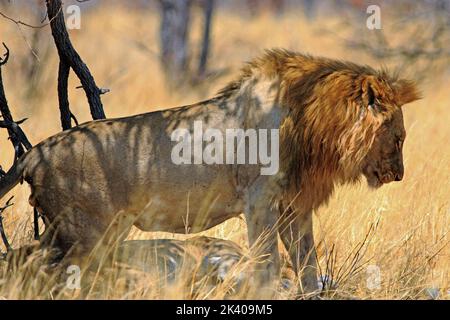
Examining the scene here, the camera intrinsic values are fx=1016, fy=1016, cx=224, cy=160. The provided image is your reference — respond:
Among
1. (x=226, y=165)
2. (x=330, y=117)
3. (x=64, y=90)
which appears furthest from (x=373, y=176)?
(x=64, y=90)

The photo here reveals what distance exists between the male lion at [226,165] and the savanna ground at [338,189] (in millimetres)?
400

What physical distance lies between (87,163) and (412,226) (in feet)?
8.31

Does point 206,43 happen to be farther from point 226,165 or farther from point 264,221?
point 264,221

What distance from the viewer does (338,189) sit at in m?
7.47

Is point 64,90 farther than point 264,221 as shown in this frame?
Yes

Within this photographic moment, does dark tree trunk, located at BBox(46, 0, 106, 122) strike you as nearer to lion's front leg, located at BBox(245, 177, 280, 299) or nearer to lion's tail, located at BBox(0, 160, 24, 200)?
lion's tail, located at BBox(0, 160, 24, 200)

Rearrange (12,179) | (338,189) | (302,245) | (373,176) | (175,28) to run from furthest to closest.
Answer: (175,28)
(338,189)
(302,245)
(373,176)
(12,179)

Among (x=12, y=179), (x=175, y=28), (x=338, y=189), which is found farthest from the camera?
(x=175, y=28)

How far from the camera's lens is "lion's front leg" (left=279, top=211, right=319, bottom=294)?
18.2 feet

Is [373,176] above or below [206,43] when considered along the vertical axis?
below

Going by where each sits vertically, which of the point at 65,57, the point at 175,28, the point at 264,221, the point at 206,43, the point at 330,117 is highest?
the point at 65,57

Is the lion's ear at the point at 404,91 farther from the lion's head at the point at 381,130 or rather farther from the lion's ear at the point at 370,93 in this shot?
the lion's ear at the point at 370,93

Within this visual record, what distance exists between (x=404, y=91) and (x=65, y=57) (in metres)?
2.02

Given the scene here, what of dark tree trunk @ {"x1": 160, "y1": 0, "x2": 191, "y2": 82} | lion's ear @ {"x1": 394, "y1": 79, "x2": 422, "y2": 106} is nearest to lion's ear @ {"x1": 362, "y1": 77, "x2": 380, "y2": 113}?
lion's ear @ {"x1": 394, "y1": 79, "x2": 422, "y2": 106}
